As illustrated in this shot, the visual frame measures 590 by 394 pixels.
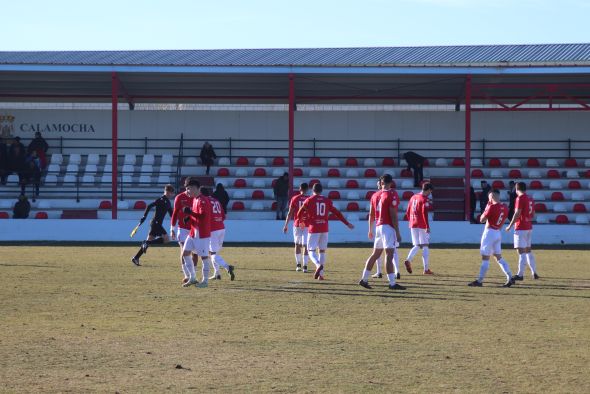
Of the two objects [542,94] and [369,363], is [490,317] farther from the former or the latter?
[542,94]

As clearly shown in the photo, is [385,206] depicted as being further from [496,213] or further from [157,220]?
[157,220]

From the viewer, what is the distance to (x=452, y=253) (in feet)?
92.0

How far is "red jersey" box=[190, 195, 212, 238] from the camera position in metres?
17.3

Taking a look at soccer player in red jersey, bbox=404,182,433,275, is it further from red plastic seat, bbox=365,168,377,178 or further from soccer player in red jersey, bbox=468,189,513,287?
red plastic seat, bbox=365,168,377,178

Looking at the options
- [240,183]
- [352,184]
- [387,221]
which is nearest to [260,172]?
[240,183]

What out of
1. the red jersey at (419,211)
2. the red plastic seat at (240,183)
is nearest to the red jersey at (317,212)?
the red jersey at (419,211)

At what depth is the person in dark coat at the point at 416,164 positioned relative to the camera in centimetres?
3734

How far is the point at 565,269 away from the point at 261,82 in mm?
18797

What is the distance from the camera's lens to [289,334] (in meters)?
12.2

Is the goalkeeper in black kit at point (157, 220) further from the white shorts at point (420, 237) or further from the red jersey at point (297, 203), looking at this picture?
the white shorts at point (420, 237)

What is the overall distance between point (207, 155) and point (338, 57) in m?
6.23

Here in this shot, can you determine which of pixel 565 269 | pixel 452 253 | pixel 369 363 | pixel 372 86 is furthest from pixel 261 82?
pixel 369 363

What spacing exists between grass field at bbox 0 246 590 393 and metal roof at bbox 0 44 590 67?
608 inches

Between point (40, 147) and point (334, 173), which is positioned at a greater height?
point (40, 147)
